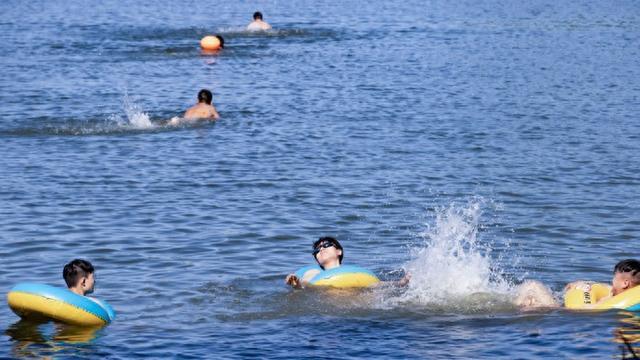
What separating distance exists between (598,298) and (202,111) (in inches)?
551

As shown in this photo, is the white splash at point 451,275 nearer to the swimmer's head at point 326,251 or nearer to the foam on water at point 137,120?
the swimmer's head at point 326,251

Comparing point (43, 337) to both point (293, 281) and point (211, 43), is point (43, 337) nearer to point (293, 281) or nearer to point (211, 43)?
point (293, 281)

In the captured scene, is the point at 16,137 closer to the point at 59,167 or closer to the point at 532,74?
the point at 59,167

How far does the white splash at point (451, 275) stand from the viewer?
13820 mm

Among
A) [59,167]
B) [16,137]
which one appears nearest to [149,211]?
[59,167]

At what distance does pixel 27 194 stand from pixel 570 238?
822cm

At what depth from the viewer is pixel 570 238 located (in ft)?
55.5

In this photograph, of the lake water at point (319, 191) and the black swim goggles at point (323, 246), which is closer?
the lake water at point (319, 191)

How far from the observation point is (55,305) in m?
12.3

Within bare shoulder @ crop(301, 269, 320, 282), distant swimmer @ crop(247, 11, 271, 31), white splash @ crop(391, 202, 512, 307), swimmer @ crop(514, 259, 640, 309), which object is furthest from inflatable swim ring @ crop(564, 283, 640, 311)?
distant swimmer @ crop(247, 11, 271, 31)

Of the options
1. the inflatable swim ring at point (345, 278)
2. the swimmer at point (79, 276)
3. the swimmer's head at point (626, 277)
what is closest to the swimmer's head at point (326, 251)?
the inflatable swim ring at point (345, 278)

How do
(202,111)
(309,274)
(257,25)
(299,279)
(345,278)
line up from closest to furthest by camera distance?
(345,278) < (299,279) < (309,274) < (202,111) < (257,25)

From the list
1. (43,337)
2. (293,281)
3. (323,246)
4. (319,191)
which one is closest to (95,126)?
(319,191)

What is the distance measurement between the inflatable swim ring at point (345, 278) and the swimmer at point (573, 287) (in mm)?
1675
